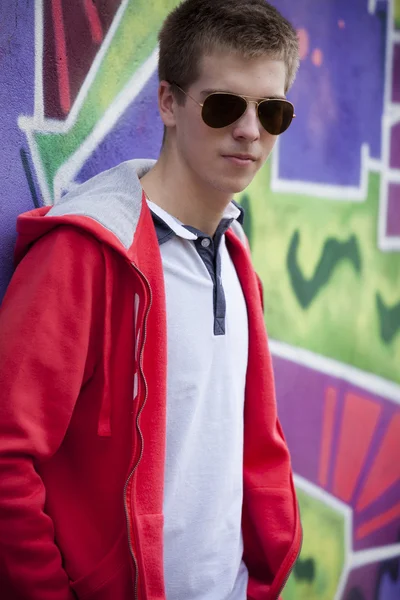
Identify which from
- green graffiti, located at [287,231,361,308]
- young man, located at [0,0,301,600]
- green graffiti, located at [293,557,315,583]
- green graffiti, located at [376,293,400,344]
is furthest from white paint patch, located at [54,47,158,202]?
green graffiti, located at [293,557,315,583]

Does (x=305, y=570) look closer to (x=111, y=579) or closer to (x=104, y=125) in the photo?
(x=111, y=579)

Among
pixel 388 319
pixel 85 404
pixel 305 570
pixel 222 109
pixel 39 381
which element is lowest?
pixel 305 570

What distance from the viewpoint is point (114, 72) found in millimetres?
2592

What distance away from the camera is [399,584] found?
4.05 meters

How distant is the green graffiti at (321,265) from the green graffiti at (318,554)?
0.84 m

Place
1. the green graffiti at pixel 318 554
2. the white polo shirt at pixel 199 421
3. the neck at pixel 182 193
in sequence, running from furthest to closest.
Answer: the green graffiti at pixel 318 554
the neck at pixel 182 193
the white polo shirt at pixel 199 421

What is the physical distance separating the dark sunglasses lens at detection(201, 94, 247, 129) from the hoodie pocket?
1.03m

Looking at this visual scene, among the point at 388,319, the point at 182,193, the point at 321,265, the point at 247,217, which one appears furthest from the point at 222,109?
the point at 388,319

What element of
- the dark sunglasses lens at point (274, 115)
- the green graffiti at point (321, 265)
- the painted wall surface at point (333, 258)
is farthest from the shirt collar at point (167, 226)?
the green graffiti at point (321, 265)

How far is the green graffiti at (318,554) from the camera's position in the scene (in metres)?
3.54

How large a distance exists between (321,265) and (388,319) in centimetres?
56

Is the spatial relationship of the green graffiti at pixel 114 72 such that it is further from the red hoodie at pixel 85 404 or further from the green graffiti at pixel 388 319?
the green graffiti at pixel 388 319

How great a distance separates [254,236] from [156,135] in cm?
63

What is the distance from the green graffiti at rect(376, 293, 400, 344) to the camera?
12.5 feet
